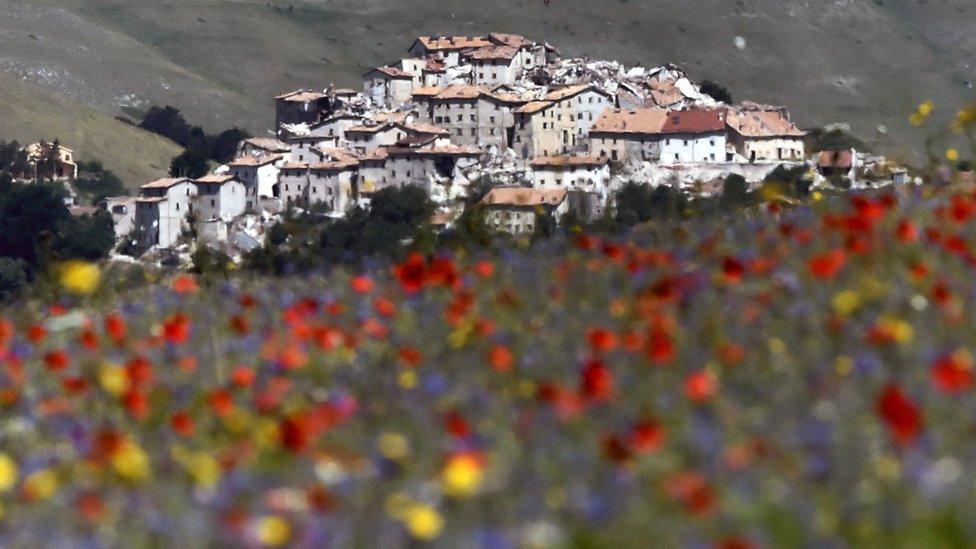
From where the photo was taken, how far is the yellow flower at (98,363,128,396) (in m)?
7.57

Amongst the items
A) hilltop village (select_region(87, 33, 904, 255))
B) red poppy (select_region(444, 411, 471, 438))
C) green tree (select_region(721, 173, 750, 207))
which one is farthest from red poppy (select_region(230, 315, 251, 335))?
hilltop village (select_region(87, 33, 904, 255))

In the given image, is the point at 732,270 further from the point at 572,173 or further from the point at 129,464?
the point at 572,173

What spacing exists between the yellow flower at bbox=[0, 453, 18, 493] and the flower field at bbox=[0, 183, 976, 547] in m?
0.03

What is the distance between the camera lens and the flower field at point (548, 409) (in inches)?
222

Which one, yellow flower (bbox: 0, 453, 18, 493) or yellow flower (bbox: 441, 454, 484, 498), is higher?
yellow flower (bbox: 441, 454, 484, 498)

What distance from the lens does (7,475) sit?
255 inches

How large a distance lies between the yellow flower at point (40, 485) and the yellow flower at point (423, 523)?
4.58 ft

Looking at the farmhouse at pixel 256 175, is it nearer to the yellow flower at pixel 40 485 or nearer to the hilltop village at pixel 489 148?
the hilltop village at pixel 489 148

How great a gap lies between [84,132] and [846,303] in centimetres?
12734

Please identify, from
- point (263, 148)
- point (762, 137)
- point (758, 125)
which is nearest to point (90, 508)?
point (762, 137)

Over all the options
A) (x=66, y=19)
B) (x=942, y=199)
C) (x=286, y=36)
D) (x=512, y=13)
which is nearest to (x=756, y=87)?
→ (x=512, y=13)

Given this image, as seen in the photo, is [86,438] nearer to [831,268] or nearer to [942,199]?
[831,268]

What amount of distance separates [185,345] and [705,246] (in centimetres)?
266

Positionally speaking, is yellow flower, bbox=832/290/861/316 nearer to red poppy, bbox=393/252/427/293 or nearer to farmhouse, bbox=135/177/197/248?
red poppy, bbox=393/252/427/293
